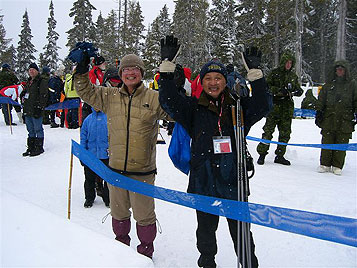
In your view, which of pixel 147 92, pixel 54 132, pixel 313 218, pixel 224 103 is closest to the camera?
pixel 313 218

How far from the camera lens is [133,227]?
13.9 feet

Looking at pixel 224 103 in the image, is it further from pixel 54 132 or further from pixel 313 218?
pixel 54 132

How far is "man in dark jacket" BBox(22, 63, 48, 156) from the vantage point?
7902 millimetres

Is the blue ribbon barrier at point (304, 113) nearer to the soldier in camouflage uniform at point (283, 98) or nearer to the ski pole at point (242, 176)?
the soldier in camouflage uniform at point (283, 98)

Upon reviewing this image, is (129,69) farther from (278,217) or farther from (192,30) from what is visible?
(192,30)

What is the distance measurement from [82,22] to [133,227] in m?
38.7

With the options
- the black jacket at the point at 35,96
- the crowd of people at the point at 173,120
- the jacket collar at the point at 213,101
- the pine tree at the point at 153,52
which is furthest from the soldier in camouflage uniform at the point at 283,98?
the pine tree at the point at 153,52

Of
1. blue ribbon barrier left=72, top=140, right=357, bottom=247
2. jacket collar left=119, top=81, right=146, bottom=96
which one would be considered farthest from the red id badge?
jacket collar left=119, top=81, right=146, bottom=96

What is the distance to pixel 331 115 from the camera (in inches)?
251

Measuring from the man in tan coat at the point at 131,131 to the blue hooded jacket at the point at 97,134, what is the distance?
139cm

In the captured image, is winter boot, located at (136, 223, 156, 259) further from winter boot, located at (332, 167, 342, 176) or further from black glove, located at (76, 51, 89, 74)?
winter boot, located at (332, 167, 342, 176)

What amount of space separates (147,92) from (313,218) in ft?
6.94

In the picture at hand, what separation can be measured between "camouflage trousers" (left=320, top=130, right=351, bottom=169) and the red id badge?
4.79 meters

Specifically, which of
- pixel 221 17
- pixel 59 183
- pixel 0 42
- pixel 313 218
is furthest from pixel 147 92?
pixel 0 42
